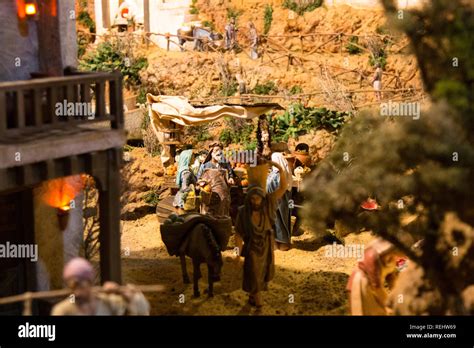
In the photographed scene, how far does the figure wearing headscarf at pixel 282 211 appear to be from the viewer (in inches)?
632

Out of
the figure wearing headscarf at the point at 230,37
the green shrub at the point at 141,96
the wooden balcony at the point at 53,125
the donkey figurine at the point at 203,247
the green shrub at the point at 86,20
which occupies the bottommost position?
the donkey figurine at the point at 203,247

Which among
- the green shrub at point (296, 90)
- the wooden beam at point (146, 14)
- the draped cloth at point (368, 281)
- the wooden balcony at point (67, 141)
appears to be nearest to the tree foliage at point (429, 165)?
the draped cloth at point (368, 281)

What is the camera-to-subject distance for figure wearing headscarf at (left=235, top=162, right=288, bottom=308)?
41.6 feet

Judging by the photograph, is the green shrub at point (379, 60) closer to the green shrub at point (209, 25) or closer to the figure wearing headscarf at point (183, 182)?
the green shrub at point (209, 25)

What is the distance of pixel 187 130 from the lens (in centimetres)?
2408

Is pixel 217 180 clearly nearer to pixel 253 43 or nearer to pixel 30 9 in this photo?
pixel 30 9

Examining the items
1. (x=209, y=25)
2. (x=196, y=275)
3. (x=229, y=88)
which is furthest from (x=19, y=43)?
(x=209, y=25)

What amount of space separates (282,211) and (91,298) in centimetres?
858

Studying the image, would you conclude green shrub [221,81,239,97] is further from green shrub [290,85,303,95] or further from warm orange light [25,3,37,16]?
warm orange light [25,3,37,16]

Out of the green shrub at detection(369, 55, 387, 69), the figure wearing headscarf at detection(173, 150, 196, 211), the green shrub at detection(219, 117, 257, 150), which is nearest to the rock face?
the figure wearing headscarf at detection(173, 150, 196, 211)

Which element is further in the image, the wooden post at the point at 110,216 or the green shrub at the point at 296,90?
the green shrub at the point at 296,90

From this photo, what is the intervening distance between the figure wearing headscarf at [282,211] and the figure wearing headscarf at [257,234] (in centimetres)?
313

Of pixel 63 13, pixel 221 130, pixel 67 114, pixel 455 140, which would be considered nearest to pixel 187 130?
pixel 221 130

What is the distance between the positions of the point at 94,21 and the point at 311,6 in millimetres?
9772
